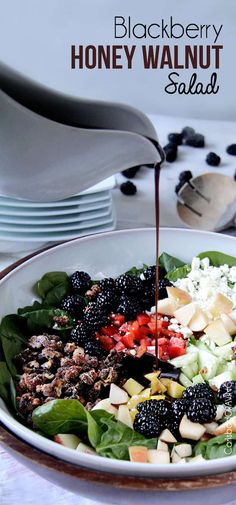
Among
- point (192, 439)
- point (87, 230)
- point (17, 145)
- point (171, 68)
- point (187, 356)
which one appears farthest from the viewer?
point (171, 68)

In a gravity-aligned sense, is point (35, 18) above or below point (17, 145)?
below

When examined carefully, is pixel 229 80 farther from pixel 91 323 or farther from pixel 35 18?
pixel 91 323

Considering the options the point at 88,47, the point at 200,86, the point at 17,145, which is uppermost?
the point at 17,145

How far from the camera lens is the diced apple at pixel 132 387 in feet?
4.64

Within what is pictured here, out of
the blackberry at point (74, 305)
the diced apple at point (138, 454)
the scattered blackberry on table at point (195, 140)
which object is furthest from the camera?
the scattered blackberry on table at point (195, 140)

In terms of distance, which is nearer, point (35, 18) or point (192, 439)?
point (192, 439)

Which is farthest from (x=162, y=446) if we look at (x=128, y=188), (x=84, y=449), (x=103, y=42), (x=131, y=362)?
(x=103, y=42)

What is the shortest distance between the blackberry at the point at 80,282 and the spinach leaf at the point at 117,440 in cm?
45

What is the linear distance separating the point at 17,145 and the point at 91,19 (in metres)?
2.03

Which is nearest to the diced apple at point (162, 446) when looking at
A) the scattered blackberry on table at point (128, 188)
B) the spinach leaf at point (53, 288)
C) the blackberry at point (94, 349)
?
the blackberry at point (94, 349)

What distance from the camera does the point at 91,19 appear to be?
2830mm

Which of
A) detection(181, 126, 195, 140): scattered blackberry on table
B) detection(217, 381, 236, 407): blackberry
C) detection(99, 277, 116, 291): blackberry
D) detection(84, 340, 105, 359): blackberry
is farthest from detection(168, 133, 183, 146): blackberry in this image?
detection(217, 381, 236, 407): blackberry

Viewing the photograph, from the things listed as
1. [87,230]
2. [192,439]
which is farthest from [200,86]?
[192,439]

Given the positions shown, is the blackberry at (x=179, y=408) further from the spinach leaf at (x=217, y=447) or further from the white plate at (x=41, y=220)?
the white plate at (x=41, y=220)
